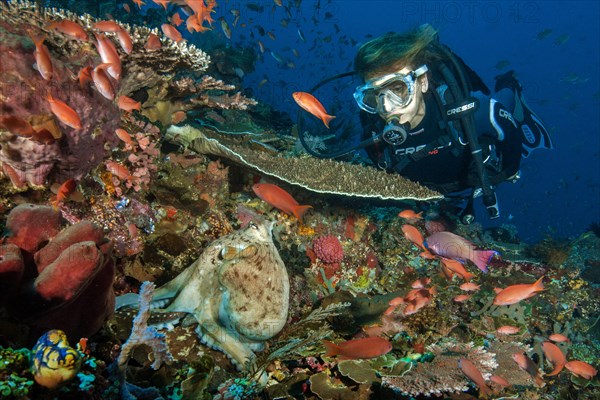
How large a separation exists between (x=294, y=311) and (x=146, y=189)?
216 cm

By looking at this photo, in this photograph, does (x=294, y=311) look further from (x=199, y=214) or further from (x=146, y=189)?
(x=146, y=189)

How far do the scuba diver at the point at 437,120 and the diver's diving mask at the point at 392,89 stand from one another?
0.05ft

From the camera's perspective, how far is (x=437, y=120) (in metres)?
6.11

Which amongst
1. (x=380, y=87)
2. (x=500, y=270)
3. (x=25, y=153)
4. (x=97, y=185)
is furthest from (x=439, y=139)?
(x=25, y=153)

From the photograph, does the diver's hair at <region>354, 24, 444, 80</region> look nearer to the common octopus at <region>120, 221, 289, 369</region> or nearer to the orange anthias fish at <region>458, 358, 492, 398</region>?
the common octopus at <region>120, 221, 289, 369</region>

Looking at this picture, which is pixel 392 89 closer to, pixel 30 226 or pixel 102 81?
pixel 102 81

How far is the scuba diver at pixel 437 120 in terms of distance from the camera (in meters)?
5.68

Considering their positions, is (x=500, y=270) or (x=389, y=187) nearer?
(x=389, y=187)

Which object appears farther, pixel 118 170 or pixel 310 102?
pixel 310 102

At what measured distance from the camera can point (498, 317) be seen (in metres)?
4.86

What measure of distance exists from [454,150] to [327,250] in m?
3.31

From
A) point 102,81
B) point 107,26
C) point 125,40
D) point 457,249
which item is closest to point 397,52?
point 457,249

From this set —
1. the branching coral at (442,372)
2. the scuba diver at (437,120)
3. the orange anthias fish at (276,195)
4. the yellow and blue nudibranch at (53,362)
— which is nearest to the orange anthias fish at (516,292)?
the branching coral at (442,372)

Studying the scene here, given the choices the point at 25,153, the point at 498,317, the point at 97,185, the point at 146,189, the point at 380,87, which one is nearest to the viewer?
the point at 25,153
